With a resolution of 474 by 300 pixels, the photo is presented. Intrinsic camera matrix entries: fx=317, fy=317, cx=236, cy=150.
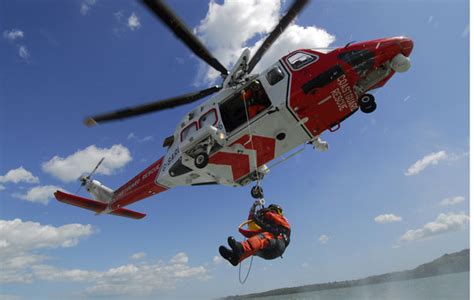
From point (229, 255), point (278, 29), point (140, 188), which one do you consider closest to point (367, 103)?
point (278, 29)

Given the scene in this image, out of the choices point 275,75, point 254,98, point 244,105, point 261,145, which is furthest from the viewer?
point 261,145

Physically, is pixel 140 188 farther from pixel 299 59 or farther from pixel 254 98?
pixel 299 59

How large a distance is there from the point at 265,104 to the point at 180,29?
2615 millimetres

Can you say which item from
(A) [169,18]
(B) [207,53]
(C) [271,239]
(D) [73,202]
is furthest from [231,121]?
(D) [73,202]

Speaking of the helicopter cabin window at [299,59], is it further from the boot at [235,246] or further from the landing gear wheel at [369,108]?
the boot at [235,246]

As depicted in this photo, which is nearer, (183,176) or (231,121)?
(231,121)

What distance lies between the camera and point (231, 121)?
8242 mm

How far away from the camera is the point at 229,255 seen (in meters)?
4.42

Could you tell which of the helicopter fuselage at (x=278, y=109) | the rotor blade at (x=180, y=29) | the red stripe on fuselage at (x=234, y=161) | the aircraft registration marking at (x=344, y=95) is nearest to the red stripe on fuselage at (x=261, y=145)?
the helicopter fuselage at (x=278, y=109)

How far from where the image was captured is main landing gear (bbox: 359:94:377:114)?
716 centimetres

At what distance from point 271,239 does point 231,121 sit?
12.9ft

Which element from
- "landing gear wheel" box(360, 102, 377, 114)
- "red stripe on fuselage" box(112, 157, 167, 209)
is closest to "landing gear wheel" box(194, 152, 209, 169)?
"red stripe on fuselage" box(112, 157, 167, 209)

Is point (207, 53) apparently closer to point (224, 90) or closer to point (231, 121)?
point (224, 90)

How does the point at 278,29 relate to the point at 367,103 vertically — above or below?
above
